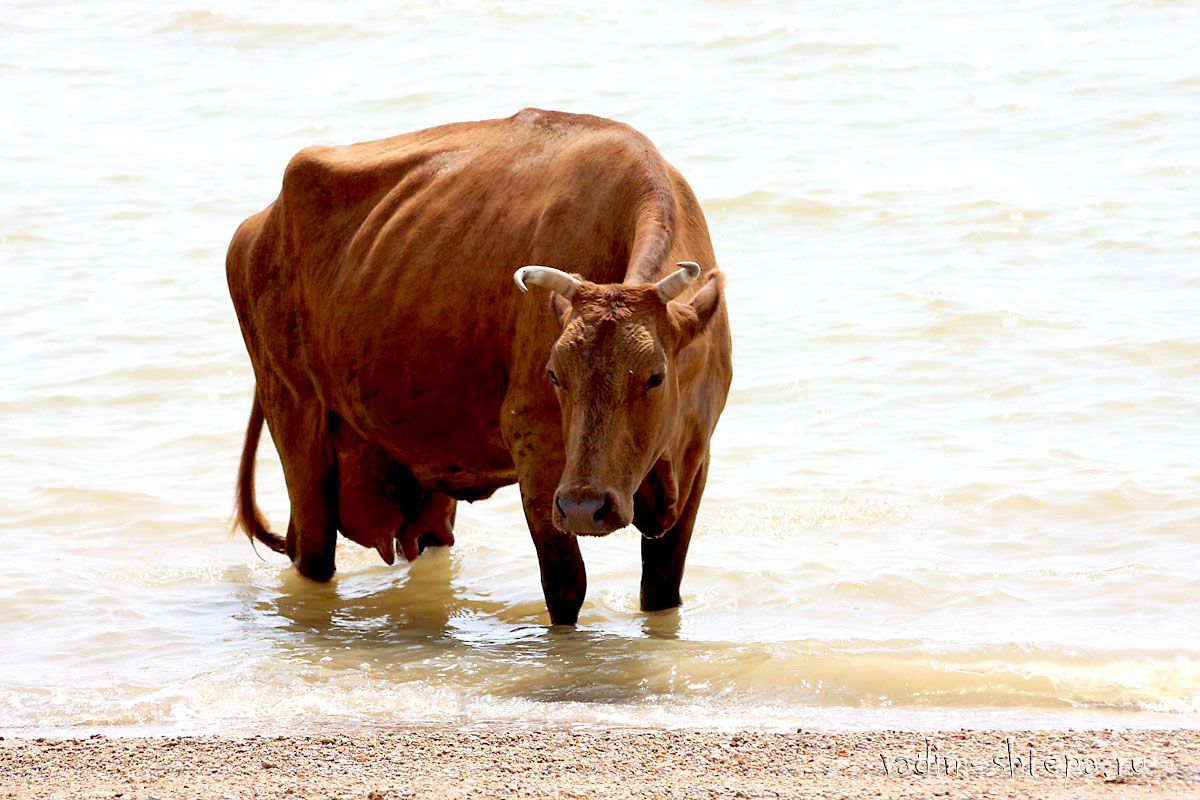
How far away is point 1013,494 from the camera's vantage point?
9141 mm

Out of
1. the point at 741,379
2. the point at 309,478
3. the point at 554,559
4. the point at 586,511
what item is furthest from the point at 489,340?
the point at 741,379

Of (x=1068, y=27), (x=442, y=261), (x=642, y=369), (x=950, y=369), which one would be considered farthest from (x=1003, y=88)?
(x=642, y=369)

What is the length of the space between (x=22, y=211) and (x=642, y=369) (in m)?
12.6

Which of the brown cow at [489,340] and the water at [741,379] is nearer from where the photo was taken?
the brown cow at [489,340]

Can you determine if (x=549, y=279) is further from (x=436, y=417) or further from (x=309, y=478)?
(x=309, y=478)

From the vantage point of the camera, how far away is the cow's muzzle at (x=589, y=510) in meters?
5.62

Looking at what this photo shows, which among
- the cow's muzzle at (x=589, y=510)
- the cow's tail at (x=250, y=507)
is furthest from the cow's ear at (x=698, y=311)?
the cow's tail at (x=250, y=507)

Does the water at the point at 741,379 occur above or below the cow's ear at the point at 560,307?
below

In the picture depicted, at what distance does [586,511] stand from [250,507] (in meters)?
3.64

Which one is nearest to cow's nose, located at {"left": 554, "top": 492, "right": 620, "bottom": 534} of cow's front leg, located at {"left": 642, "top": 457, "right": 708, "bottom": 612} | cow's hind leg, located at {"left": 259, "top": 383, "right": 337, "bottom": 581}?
cow's front leg, located at {"left": 642, "top": 457, "right": 708, "bottom": 612}

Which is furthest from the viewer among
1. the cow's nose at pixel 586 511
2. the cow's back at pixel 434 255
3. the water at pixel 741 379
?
the cow's back at pixel 434 255

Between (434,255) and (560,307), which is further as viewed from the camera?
(434,255)

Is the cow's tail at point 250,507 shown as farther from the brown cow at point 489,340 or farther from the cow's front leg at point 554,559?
the cow's front leg at point 554,559

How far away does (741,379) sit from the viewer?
11883 millimetres
